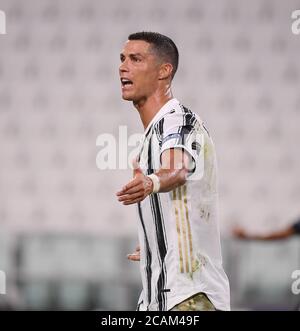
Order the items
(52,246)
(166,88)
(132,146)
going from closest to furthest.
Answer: (166,88), (132,146), (52,246)

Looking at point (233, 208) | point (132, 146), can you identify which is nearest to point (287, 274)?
point (233, 208)

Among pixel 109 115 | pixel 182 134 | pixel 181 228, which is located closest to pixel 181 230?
pixel 181 228

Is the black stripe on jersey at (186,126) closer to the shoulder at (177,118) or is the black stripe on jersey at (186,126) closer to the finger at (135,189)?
the shoulder at (177,118)

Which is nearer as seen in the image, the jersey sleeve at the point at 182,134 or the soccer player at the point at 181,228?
the jersey sleeve at the point at 182,134

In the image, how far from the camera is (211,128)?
3.55m

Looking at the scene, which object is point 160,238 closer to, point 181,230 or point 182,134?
point 181,230

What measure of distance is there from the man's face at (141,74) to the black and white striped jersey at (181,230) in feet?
0.54

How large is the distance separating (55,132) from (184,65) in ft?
1.83

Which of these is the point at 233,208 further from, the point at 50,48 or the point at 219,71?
the point at 50,48

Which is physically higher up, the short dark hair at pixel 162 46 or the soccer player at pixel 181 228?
the short dark hair at pixel 162 46

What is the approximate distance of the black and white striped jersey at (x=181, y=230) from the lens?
2549mm

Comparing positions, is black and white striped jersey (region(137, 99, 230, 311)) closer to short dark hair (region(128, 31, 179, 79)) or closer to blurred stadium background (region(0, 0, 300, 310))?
short dark hair (region(128, 31, 179, 79))

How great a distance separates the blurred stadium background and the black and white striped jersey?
0.79 meters

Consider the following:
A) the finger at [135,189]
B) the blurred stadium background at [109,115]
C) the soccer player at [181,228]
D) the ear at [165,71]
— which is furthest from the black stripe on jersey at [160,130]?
the blurred stadium background at [109,115]
